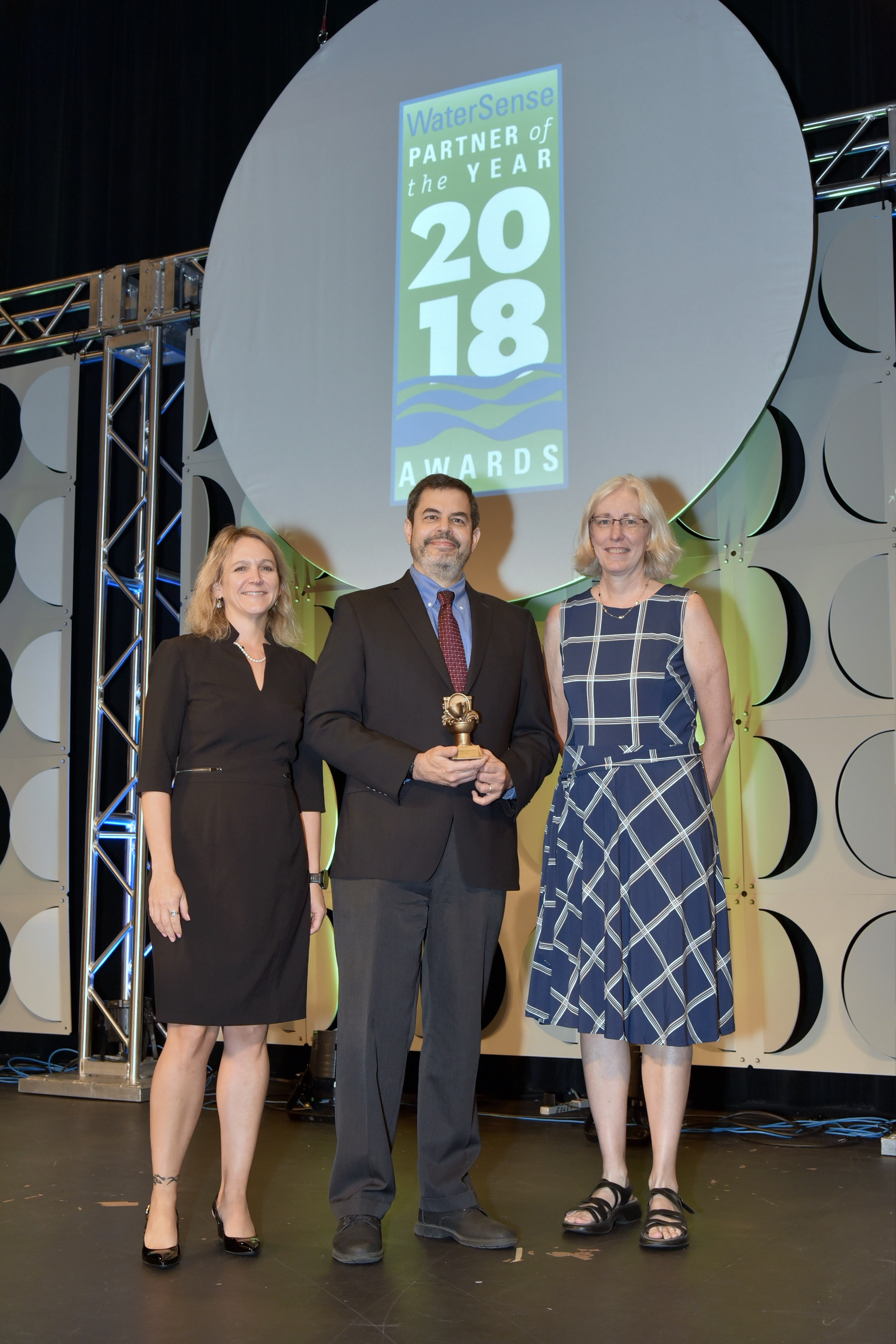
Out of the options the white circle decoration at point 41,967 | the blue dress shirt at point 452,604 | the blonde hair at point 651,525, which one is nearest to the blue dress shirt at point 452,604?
the blue dress shirt at point 452,604

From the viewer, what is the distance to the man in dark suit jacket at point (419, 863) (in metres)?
2.30

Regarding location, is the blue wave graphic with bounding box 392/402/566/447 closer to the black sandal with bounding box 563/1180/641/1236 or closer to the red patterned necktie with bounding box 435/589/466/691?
the red patterned necktie with bounding box 435/589/466/691

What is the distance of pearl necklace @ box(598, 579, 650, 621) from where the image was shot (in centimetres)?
251

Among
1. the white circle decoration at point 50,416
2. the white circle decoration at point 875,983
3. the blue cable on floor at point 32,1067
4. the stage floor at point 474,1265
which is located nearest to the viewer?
the stage floor at point 474,1265

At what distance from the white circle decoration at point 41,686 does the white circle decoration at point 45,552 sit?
186mm

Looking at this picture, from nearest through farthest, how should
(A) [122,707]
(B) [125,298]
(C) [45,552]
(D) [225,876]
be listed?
(D) [225,876] < (B) [125,298] < (C) [45,552] < (A) [122,707]

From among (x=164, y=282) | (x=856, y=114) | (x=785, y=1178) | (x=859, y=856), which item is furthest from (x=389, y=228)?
(x=785, y=1178)

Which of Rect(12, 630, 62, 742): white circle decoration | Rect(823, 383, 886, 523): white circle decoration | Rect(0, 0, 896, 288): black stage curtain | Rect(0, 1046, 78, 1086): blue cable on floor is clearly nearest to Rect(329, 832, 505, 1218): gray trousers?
Rect(823, 383, 886, 523): white circle decoration

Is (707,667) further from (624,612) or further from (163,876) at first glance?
(163,876)

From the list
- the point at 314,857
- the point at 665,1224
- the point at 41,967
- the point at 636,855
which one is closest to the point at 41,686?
the point at 41,967

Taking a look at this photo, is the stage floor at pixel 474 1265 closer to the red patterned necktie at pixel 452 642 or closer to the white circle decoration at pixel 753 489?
the red patterned necktie at pixel 452 642

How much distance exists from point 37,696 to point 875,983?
3435 millimetres

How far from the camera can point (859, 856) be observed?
3709mm

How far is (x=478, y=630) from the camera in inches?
98.3
